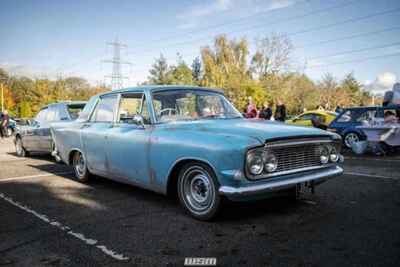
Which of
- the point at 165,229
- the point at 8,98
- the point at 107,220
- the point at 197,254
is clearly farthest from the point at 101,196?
the point at 8,98

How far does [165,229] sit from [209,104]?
2.15 m

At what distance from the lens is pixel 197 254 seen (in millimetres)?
3037

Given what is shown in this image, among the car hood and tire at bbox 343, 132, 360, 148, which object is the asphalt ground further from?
tire at bbox 343, 132, 360, 148

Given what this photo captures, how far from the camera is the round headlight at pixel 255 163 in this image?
346cm

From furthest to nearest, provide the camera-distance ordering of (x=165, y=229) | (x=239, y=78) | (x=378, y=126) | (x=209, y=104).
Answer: (x=239, y=78) < (x=378, y=126) < (x=209, y=104) < (x=165, y=229)

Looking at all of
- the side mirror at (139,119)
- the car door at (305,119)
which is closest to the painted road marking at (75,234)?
the side mirror at (139,119)

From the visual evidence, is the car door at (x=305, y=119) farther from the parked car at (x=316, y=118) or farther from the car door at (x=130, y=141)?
the car door at (x=130, y=141)

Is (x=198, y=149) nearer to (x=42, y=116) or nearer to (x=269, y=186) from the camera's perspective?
(x=269, y=186)

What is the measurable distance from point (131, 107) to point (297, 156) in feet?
8.69

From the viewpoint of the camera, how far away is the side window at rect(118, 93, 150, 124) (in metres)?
4.88

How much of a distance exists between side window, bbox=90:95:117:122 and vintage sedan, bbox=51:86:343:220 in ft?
0.06

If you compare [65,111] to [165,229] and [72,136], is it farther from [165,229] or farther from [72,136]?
[165,229]

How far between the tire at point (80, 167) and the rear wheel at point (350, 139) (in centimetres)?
938

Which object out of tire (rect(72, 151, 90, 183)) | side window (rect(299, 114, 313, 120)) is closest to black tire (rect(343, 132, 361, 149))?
side window (rect(299, 114, 313, 120))
